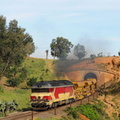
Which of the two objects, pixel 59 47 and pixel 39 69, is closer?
pixel 39 69

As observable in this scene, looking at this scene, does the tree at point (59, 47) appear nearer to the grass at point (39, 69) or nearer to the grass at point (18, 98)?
the grass at point (39, 69)

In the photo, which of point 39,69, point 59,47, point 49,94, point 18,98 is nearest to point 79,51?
point 59,47

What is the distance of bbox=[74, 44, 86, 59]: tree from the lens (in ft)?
326

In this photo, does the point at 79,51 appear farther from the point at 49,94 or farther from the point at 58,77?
the point at 49,94

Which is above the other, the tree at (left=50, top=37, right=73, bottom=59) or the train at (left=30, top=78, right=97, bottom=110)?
the tree at (left=50, top=37, right=73, bottom=59)

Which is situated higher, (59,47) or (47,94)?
(59,47)

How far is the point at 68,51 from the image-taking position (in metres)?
102

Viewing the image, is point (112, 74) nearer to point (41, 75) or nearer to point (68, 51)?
point (41, 75)

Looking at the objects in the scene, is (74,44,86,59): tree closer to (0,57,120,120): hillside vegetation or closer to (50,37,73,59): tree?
(50,37,73,59): tree

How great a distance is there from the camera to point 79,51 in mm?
100562

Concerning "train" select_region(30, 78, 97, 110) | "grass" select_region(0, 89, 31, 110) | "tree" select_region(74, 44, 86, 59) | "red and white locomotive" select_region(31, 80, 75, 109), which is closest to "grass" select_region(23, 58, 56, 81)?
"grass" select_region(0, 89, 31, 110)

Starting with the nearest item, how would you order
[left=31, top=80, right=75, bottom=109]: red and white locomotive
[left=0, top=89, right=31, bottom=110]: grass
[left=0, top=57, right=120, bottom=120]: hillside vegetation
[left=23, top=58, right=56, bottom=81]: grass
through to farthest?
[left=31, top=80, right=75, bottom=109]: red and white locomotive < [left=0, top=57, right=120, bottom=120]: hillside vegetation < [left=0, top=89, right=31, bottom=110]: grass < [left=23, top=58, right=56, bottom=81]: grass

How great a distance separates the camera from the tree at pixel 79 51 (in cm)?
9941

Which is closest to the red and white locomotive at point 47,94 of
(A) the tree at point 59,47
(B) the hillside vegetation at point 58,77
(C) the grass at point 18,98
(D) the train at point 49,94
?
(D) the train at point 49,94
